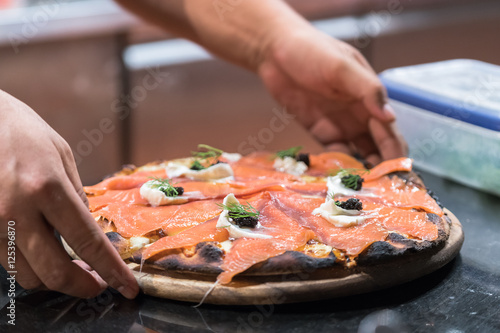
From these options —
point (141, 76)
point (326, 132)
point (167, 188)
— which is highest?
point (167, 188)

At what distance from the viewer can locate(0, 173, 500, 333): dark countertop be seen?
1320 mm

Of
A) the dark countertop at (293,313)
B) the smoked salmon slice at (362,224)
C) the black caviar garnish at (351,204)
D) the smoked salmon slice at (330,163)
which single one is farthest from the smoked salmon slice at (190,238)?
the smoked salmon slice at (330,163)

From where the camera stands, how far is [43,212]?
46.6 inches

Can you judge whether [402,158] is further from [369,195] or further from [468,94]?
[468,94]

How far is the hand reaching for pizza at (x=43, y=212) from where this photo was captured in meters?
1.16

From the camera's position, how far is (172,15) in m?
2.71

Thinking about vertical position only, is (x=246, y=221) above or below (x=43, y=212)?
below

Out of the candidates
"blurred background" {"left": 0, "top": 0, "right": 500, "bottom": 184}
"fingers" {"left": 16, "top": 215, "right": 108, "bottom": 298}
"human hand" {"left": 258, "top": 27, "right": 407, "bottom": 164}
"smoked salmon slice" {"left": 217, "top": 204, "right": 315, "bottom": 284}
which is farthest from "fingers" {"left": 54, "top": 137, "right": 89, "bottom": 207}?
"blurred background" {"left": 0, "top": 0, "right": 500, "bottom": 184}

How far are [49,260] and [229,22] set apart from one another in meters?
1.59

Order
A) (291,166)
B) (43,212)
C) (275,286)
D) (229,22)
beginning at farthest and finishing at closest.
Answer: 1. (229,22)
2. (291,166)
3. (275,286)
4. (43,212)

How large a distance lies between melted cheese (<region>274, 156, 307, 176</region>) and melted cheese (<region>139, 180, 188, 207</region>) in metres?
0.46

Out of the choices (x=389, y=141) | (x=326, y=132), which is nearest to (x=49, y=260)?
(x=389, y=141)

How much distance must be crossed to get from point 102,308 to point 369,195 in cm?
83

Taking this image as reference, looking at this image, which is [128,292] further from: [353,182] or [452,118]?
[452,118]
